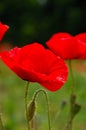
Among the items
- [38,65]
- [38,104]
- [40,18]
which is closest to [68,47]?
[38,65]

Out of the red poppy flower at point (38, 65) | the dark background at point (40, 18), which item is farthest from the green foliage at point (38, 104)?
the dark background at point (40, 18)

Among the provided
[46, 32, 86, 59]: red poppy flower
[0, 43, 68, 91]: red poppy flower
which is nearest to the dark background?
[46, 32, 86, 59]: red poppy flower

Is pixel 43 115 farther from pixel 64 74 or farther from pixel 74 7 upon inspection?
pixel 74 7

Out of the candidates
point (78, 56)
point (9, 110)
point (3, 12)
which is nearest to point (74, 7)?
point (3, 12)

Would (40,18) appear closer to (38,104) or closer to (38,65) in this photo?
(38,104)

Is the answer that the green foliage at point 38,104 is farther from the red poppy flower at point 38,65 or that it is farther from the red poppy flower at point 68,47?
the red poppy flower at point 38,65
